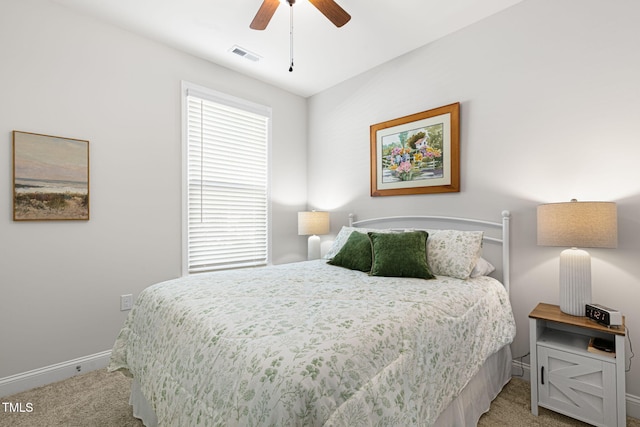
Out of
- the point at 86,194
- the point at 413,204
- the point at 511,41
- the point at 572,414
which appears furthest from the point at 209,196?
the point at 572,414

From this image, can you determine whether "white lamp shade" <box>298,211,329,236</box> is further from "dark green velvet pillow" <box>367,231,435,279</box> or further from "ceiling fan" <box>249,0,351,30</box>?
"ceiling fan" <box>249,0,351,30</box>

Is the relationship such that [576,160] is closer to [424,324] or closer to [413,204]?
[413,204]

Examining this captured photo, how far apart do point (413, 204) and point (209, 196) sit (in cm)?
205

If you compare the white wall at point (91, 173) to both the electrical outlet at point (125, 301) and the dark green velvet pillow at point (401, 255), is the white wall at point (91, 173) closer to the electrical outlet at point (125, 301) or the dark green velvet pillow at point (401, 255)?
the electrical outlet at point (125, 301)

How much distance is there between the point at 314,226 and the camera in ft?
11.4

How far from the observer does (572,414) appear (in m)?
1.75

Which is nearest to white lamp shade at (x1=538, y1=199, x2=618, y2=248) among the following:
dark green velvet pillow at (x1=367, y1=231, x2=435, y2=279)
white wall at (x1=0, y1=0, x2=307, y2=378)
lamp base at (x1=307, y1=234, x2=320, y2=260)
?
dark green velvet pillow at (x1=367, y1=231, x2=435, y2=279)

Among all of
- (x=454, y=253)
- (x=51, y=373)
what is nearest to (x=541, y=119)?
(x=454, y=253)

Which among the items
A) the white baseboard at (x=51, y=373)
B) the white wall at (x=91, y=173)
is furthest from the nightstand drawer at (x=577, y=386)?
the white baseboard at (x=51, y=373)

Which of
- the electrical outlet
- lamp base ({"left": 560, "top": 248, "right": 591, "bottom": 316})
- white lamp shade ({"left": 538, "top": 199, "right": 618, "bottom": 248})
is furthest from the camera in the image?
the electrical outlet

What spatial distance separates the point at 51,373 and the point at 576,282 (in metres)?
3.62

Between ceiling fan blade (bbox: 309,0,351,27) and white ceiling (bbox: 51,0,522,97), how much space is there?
0.31 metres

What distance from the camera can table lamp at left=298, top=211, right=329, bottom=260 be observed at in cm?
348

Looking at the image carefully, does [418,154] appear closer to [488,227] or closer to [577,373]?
[488,227]
